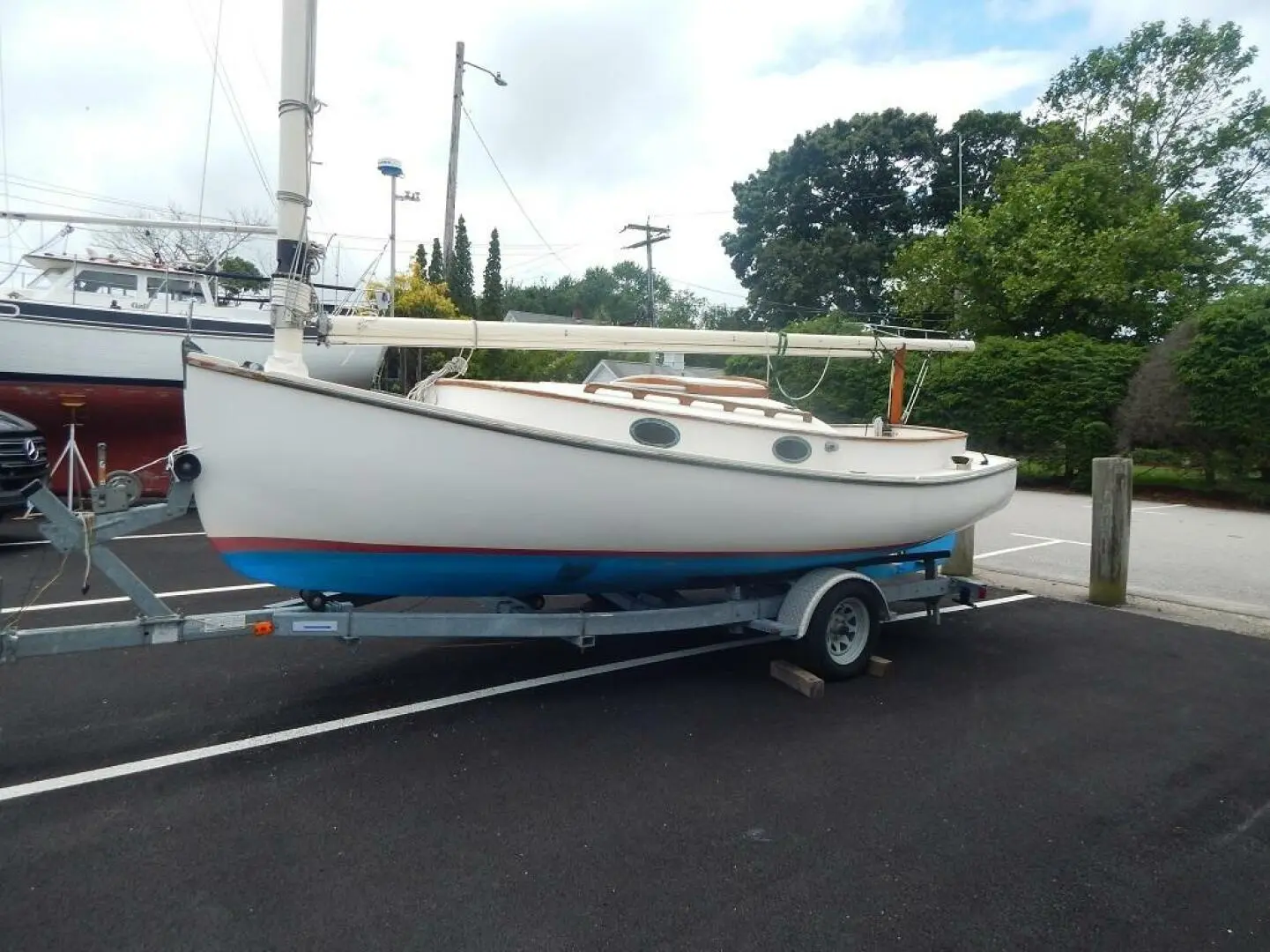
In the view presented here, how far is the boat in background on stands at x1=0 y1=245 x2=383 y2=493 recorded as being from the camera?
11.9m

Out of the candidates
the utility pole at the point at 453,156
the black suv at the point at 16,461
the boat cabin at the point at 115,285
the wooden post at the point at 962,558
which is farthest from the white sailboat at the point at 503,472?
the utility pole at the point at 453,156

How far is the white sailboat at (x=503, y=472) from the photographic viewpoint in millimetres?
3586

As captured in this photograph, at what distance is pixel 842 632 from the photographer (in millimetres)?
4930

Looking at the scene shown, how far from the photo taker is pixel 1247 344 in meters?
13.1

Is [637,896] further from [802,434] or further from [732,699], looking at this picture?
[802,434]

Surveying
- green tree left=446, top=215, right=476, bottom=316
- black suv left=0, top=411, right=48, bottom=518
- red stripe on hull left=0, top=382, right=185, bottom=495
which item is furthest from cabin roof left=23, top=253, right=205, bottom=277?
green tree left=446, top=215, right=476, bottom=316

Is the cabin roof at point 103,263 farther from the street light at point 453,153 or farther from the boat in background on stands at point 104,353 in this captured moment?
the street light at point 453,153

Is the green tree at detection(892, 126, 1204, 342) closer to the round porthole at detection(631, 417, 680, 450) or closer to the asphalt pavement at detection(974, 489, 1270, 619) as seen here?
the asphalt pavement at detection(974, 489, 1270, 619)

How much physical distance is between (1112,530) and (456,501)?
607 cm

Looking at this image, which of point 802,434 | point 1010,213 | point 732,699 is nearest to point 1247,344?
point 1010,213

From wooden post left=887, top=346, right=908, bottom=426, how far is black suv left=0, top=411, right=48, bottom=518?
869 cm

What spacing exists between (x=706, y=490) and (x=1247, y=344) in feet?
45.0

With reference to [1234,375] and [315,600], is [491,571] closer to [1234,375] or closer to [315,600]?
[315,600]

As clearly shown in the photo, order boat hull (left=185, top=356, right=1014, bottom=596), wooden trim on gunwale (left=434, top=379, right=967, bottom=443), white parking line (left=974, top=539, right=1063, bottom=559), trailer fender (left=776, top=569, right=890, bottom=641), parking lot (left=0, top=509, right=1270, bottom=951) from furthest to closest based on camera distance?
white parking line (left=974, top=539, right=1063, bottom=559) → trailer fender (left=776, top=569, right=890, bottom=641) → wooden trim on gunwale (left=434, top=379, right=967, bottom=443) → boat hull (left=185, top=356, right=1014, bottom=596) → parking lot (left=0, top=509, right=1270, bottom=951)
